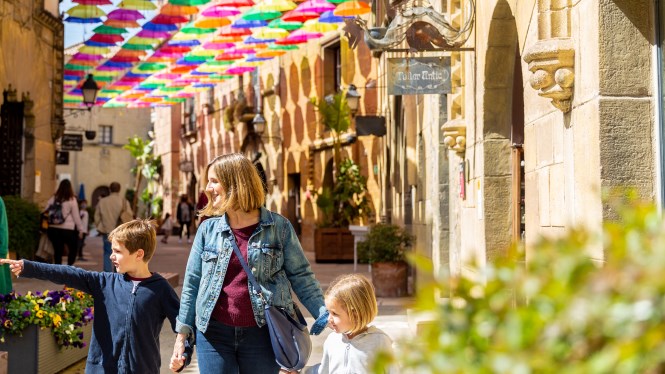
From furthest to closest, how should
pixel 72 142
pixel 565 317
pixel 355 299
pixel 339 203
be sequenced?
1. pixel 72 142
2. pixel 339 203
3. pixel 355 299
4. pixel 565 317

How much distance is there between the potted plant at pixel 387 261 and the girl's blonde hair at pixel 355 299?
889 centimetres

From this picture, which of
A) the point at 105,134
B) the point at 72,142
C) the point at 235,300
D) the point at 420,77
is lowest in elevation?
the point at 235,300

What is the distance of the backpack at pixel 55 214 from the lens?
1459 cm

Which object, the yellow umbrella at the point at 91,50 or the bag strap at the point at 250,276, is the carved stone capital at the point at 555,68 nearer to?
the bag strap at the point at 250,276

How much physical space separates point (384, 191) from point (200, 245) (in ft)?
55.2

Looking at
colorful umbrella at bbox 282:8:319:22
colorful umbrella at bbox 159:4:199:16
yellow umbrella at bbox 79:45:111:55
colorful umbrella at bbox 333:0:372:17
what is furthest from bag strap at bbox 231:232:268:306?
yellow umbrella at bbox 79:45:111:55

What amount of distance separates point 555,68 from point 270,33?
17118mm

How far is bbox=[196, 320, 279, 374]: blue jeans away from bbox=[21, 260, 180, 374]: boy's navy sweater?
1.58 feet

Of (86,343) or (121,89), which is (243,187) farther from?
(121,89)

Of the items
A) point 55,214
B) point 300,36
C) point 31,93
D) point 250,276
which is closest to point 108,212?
point 55,214

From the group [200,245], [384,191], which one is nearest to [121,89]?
[384,191]

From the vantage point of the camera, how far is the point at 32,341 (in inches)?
257

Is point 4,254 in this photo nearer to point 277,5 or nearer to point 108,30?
point 277,5

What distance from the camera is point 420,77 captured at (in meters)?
8.95
